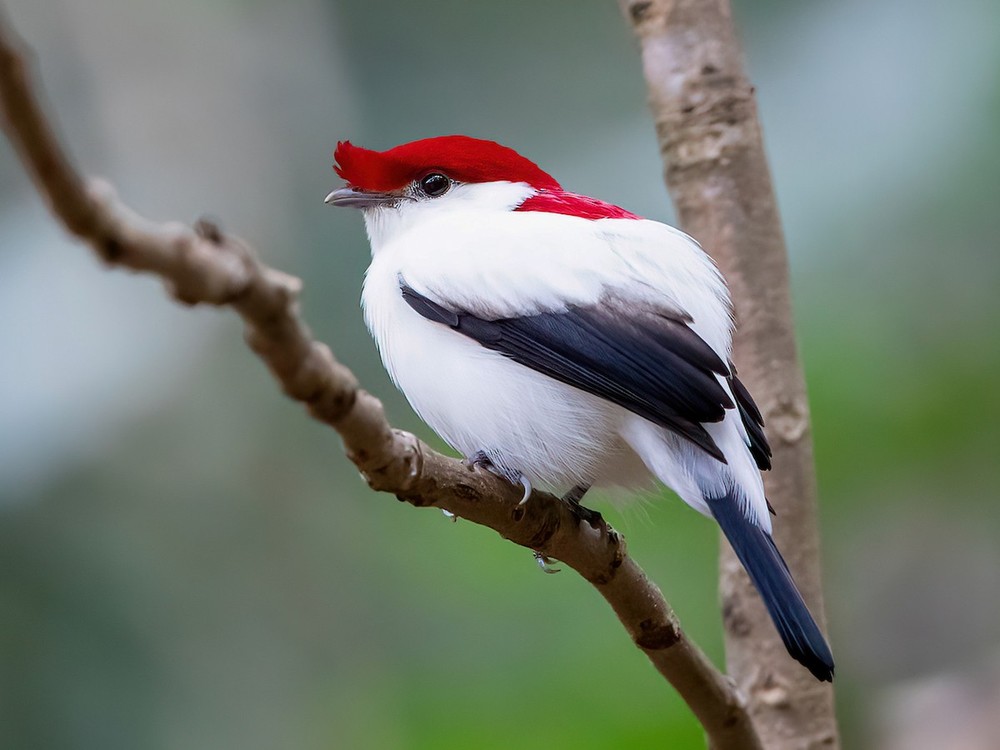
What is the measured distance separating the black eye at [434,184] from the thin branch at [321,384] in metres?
0.81

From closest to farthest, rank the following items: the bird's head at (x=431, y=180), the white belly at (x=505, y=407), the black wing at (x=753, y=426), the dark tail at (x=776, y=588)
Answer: the dark tail at (x=776, y=588) < the white belly at (x=505, y=407) < the black wing at (x=753, y=426) < the bird's head at (x=431, y=180)

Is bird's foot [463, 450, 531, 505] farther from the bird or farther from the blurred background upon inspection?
the blurred background

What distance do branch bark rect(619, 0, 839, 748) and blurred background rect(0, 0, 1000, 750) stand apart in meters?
0.57

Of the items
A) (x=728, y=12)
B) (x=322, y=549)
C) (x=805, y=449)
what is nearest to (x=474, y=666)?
(x=322, y=549)

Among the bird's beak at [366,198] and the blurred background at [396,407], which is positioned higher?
the bird's beak at [366,198]

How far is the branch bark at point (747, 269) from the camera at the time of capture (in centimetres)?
236

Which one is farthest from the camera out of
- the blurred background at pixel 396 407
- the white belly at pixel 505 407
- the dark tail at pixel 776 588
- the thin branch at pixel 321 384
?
the blurred background at pixel 396 407

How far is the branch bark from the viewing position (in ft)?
7.74

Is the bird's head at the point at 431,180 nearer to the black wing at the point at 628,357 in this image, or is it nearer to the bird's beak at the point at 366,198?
the bird's beak at the point at 366,198

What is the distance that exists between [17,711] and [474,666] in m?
1.48

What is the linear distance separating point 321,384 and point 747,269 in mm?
1556

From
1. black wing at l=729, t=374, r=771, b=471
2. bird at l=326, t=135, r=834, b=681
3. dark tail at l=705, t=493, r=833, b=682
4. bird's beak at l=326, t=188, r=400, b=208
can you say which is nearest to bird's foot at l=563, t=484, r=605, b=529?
bird at l=326, t=135, r=834, b=681

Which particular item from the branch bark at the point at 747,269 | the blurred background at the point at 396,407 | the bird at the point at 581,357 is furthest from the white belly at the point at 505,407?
the blurred background at the point at 396,407

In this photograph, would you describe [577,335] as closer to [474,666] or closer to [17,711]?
[474,666]
